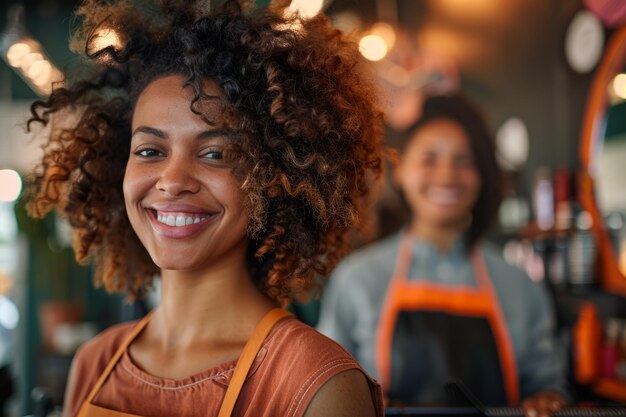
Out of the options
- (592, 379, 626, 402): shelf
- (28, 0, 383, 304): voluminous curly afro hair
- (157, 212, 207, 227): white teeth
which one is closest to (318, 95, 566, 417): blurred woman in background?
(592, 379, 626, 402): shelf

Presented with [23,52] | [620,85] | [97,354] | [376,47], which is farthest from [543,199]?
[23,52]

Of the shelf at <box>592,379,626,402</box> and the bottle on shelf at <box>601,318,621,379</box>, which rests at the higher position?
the bottle on shelf at <box>601,318,621,379</box>

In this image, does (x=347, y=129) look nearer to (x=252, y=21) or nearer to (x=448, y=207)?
(x=252, y=21)

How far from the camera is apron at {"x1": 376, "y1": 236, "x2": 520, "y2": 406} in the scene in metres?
3.08

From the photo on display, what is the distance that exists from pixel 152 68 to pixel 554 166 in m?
2.41

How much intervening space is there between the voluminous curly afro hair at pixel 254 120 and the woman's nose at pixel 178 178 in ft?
0.31

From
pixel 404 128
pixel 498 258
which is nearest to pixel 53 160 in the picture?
pixel 404 128

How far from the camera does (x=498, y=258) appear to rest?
3.25 metres

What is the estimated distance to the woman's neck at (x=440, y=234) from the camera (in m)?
3.25

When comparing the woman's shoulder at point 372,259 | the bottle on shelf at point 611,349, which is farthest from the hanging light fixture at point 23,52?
the bottle on shelf at point 611,349

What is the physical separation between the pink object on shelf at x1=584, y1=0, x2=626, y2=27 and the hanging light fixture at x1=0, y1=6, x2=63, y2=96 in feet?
9.25

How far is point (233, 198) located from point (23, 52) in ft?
10.5

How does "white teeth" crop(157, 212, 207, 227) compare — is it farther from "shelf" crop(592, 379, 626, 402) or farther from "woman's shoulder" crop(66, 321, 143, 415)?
"shelf" crop(592, 379, 626, 402)

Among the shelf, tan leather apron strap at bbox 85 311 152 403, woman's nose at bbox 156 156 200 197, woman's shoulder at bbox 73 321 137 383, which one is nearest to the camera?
woman's nose at bbox 156 156 200 197
